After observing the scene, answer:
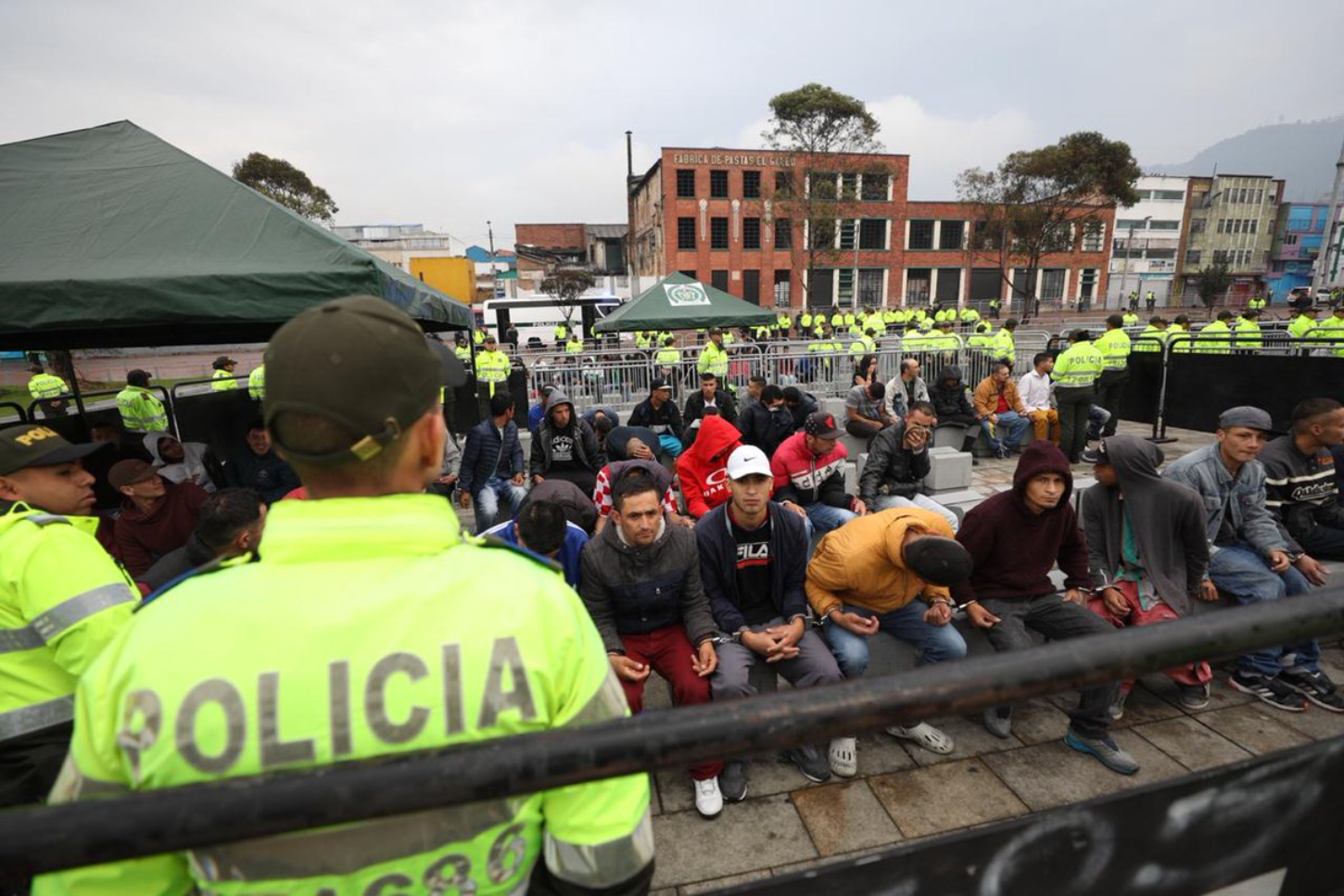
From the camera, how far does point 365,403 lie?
91cm

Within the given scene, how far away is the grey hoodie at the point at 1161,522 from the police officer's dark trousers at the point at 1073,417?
582cm

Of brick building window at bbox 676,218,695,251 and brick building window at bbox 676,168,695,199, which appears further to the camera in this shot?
brick building window at bbox 676,218,695,251

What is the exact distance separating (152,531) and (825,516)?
503 cm

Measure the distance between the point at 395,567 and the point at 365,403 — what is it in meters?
0.25

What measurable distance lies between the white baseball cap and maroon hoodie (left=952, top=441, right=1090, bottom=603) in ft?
4.53

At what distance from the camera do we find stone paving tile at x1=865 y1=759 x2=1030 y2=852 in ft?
9.41

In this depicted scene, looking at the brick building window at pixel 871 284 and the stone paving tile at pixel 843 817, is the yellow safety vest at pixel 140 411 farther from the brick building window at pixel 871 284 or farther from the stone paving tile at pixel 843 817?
the brick building window at pixel 871 284

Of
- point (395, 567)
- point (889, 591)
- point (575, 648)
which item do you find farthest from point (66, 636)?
point (889, 591)

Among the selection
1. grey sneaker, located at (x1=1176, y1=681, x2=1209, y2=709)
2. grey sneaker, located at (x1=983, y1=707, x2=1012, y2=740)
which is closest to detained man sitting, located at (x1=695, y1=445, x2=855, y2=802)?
grey sneaker, located at (x1=983, y1=707, x2=1012, y2=740)

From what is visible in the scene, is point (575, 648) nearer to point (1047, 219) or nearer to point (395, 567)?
point (395, 567)

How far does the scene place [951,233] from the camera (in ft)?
156

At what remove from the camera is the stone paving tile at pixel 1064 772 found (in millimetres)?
3023

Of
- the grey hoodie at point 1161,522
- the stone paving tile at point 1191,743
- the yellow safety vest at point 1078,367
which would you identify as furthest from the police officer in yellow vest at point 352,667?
the yellow safety vest at point 1078,367

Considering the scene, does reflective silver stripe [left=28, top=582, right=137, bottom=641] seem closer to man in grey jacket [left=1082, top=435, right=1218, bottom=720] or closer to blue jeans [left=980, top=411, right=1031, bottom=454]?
man in grey jacket [left=1082, top=435, right=1218, bottom=720]
